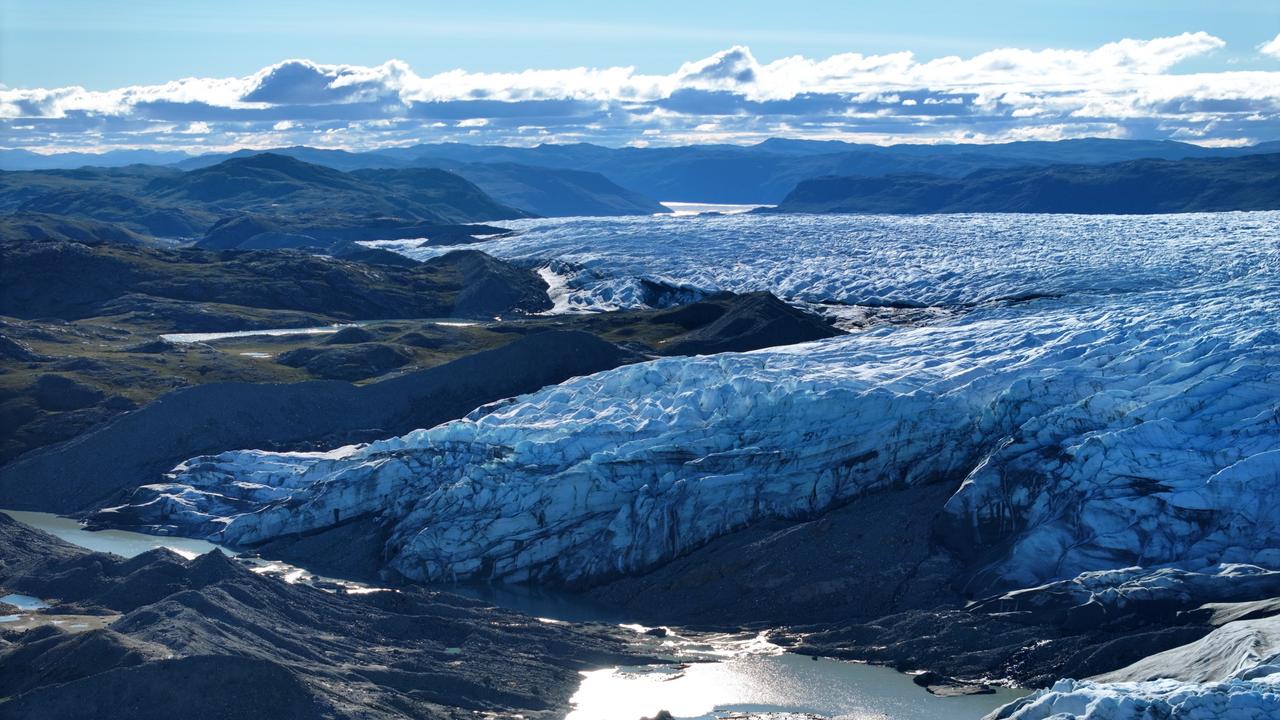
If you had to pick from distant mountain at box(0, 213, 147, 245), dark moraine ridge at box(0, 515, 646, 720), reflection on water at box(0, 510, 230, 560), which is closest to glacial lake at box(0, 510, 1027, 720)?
dark moraine ridge at box(0, 515, 646, 720)

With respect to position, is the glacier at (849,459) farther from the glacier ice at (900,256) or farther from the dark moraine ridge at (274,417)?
the glacier ice at (900,256)

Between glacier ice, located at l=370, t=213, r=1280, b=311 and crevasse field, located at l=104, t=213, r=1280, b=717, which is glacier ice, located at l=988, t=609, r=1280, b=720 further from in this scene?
glacier ice, located at l=370, t=213, r=1280, b=311

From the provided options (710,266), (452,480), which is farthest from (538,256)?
(452,480)

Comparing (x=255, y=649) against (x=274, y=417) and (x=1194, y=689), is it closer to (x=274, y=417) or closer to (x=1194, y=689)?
(x=1194, y=689)

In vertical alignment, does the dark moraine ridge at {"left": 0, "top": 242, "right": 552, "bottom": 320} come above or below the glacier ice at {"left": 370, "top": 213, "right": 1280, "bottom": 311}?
below

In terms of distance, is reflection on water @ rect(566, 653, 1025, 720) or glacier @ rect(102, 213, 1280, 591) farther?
glacier @ rect(102, 213, 1280, 591)

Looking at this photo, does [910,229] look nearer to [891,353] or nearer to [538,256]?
[538,256]
